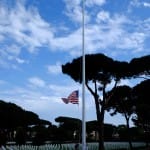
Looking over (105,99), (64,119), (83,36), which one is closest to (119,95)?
(105,99)

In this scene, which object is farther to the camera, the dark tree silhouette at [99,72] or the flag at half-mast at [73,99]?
the dark tree silhouette at [99,72]

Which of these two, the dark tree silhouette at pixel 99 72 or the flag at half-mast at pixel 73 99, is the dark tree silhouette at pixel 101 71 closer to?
the dark tree silhouette at pixel 99 72

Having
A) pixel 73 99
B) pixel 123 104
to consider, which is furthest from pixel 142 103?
pixel 73 99

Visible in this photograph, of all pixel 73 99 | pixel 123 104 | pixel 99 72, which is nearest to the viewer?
pixel 73 99

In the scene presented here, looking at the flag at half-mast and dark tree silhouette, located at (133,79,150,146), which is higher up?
dark tree silhouette, located at (133,79,150,146)

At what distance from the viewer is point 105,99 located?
4044 cm

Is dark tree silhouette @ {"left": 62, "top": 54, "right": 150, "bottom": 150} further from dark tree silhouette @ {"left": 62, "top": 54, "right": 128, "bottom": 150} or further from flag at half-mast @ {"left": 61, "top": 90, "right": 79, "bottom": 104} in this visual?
flag at half-mast @ {"left": 61, "top": 90, "right": 79, "bottom": 104}

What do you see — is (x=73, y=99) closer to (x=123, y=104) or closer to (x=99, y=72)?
(x=99, y=72)

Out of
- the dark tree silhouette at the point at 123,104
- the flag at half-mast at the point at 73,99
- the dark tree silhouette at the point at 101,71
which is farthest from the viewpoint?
the dark tree silhouette at the point at 123,104

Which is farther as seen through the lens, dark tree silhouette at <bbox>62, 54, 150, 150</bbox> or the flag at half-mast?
dark tree silhouette at <bbox>62, 54, 150, 150</bbox>

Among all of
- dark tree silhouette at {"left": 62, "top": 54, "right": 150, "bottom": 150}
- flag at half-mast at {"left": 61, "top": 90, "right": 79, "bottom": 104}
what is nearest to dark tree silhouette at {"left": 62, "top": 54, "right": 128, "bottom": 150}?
dark tree silhouette at {"left": 62, "top": 54, "right": 150, "bottom": 150}

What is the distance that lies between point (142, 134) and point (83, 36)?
58.1m

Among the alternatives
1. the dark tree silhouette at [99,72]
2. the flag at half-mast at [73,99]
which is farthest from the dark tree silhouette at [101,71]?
the flag at half-mast at [73,99]

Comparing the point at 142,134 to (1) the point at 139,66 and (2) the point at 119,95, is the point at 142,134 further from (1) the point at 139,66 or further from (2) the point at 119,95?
(1) the point at 139,66
